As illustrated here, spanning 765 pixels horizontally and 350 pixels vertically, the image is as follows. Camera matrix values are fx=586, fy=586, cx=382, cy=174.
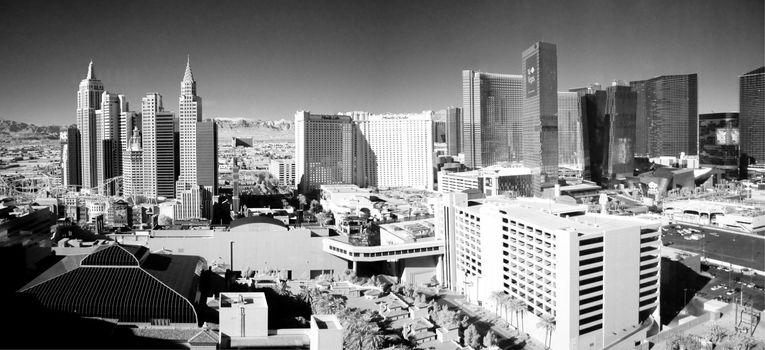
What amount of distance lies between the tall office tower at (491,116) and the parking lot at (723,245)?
461 inches

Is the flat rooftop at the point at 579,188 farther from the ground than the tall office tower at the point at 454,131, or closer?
closer

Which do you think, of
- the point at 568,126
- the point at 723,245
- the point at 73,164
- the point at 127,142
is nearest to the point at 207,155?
the point at 127,142

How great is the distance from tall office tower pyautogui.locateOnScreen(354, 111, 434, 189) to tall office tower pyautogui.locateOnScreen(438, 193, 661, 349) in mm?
13434

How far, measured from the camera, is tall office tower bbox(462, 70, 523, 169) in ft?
77.7

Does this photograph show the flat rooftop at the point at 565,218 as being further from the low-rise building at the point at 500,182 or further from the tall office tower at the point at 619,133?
the tall office tower at the point at 619,133

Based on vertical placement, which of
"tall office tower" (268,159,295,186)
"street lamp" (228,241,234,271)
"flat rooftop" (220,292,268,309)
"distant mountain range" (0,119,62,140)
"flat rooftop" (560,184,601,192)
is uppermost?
"distant mountain range" (0,119,62,140)

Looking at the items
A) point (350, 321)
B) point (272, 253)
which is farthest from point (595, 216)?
point (272, 253)

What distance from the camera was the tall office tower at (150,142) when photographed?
15.8m

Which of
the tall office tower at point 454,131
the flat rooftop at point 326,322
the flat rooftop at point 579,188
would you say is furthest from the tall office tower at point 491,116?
the flat rooftop at point 326,322

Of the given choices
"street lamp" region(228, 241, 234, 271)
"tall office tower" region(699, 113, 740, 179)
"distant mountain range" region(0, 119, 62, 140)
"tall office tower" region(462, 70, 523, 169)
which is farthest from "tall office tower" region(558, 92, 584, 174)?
"distant mountain range" region(0, 119, 62, 140)

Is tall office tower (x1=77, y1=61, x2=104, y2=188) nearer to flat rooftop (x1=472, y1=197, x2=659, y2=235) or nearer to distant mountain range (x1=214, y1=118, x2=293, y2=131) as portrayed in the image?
flat rooftop (x1=472, y1=197, x2=659, y2=235)

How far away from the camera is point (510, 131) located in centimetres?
2412

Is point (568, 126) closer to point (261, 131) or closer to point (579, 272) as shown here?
point (579, 272)

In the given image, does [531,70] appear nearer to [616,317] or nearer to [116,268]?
[616,317]
